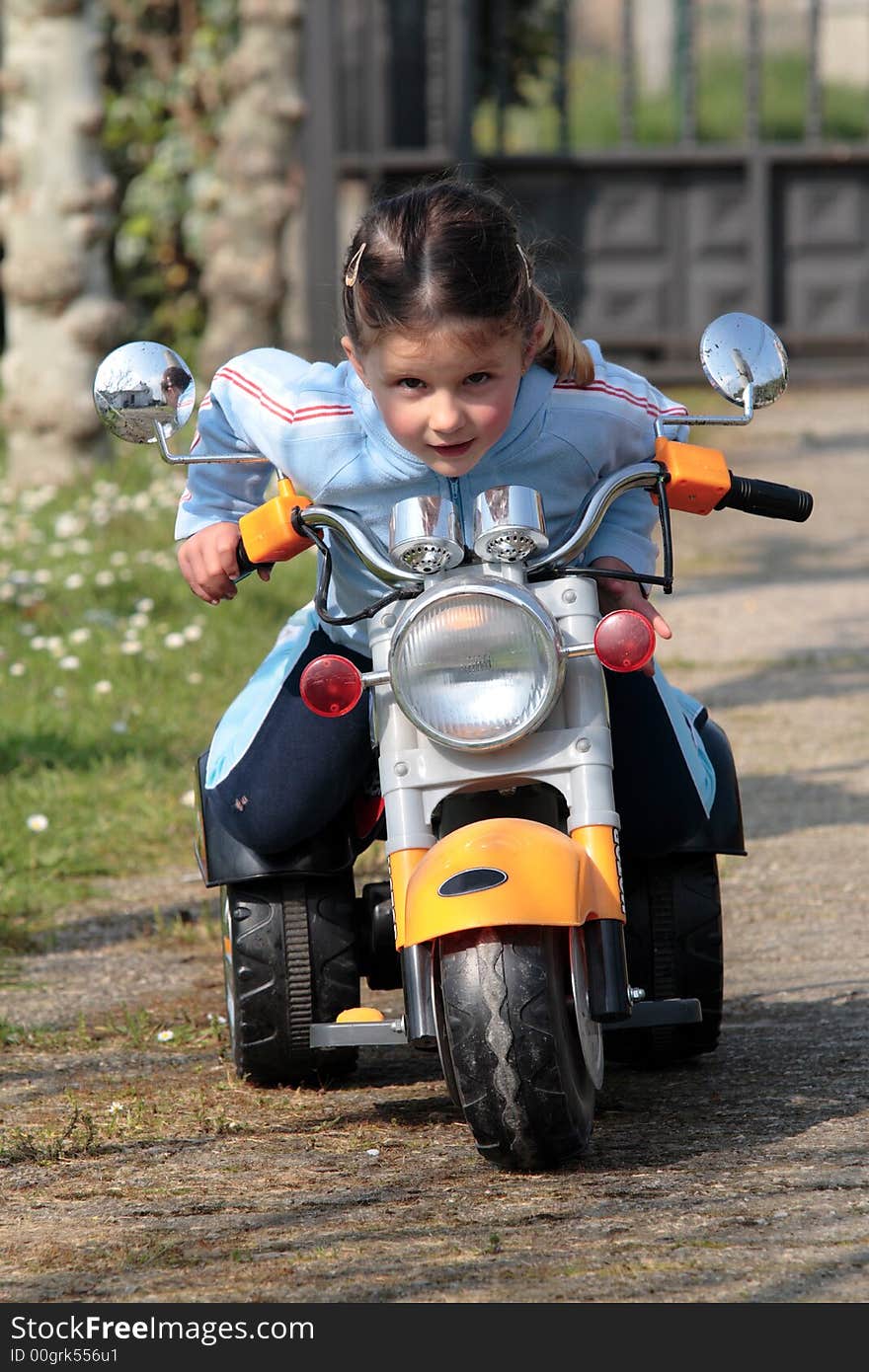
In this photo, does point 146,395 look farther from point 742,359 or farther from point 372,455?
point 742,359

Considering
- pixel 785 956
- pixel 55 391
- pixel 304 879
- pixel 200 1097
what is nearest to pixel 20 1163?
pixel 200 1097

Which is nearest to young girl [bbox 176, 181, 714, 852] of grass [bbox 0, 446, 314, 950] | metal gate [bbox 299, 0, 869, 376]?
grass [bbox 0, 446, 314, 950]

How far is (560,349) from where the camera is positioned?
3.09 metres

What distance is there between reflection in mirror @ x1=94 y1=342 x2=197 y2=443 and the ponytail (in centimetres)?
53

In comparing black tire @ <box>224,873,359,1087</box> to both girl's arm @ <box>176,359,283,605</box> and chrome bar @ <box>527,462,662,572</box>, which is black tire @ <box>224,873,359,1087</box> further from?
chrome bar @ <box>527,462,662,572</box>

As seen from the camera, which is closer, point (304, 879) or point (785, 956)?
point (304, 879)

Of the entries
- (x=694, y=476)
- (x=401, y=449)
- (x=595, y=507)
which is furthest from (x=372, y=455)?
(x=694, y=476)

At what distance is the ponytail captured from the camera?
9.95 ft

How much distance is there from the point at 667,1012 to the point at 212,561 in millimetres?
953

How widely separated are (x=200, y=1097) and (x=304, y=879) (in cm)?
41

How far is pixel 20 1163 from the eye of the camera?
3.06m

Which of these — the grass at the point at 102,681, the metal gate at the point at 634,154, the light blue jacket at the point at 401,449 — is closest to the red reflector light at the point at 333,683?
the light blue jacket at the point at 401,449
